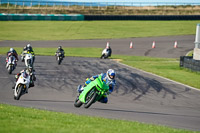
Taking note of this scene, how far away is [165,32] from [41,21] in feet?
63.8

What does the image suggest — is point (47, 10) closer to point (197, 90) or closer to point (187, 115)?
point (197, 90)

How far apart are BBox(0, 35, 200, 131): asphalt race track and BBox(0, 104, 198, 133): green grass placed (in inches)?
70.7

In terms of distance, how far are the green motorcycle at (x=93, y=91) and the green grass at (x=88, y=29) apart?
38.2 metres

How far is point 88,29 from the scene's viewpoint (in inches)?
2319

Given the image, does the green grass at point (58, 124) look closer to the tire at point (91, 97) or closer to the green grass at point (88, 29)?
the tire at point (91, 97)

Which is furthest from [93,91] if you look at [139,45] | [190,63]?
[139,45]

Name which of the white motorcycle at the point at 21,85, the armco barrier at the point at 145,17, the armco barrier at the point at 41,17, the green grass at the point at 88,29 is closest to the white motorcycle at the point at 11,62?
the white motorcycle at the point at 21,85

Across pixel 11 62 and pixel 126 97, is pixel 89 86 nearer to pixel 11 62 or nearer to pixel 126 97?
pixel 126 97

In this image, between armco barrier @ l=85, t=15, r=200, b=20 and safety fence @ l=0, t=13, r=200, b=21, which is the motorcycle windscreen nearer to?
safety fence @ l=0, t=13, r=200, b=21

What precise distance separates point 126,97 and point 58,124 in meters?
7.27

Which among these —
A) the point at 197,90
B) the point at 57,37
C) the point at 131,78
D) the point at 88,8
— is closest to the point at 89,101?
the point at 197,90

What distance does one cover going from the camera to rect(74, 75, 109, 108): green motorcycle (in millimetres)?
12273

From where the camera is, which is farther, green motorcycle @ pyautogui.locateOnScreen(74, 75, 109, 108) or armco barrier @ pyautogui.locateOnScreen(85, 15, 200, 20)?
armco barrier @ pyautogui.locateOnScreen(85, 15, 200, 20)

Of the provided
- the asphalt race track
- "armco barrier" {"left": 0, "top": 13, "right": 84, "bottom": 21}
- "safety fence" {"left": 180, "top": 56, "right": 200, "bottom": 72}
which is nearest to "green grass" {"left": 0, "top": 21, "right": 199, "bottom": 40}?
"armco barrier" {"left": 0, "top": 13, "right": 84, "bottom": 21}
